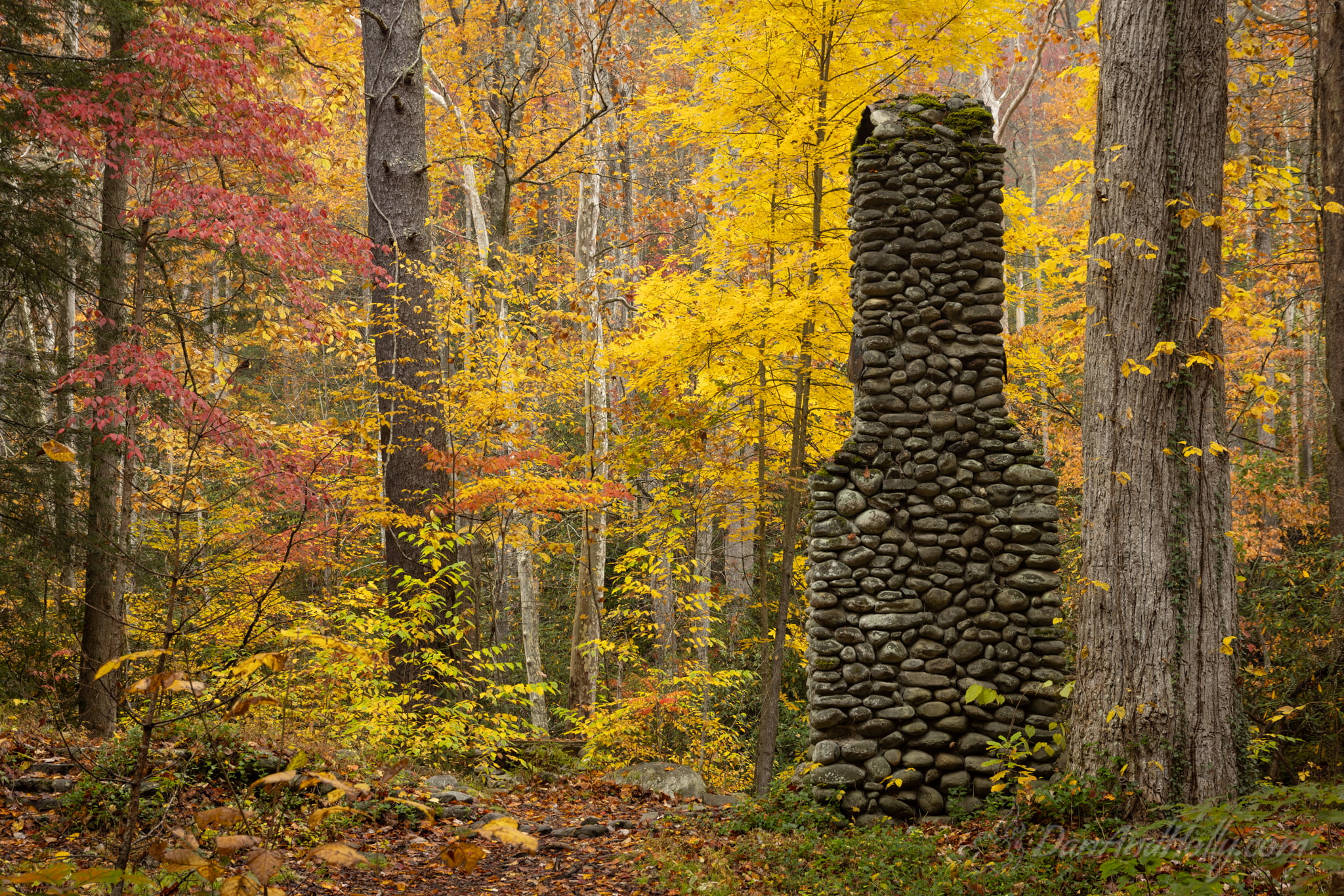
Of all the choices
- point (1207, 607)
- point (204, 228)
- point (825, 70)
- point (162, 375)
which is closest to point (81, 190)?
point (204, 228)

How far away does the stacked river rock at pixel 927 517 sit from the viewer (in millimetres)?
5969

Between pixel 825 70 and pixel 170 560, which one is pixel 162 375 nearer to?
pixel 170 560

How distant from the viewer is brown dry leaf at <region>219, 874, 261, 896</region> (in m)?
2.14

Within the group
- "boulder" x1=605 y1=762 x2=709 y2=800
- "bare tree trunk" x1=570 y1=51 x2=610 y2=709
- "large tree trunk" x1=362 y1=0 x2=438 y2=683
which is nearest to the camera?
"boulder" x1=605 y1=762 x2=709 y2=800

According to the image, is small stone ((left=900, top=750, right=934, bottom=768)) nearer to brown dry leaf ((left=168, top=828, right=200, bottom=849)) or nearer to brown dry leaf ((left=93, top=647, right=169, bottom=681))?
brown dry leaf ((left=168, top=828, right=200, bottom=849))

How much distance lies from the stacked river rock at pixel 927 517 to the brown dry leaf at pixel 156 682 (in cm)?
468

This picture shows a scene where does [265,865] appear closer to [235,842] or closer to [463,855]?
[235,842]

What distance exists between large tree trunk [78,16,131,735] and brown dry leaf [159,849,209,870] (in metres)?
5.71

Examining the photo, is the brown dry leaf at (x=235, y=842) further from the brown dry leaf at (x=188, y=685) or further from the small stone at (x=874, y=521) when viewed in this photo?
the small stone at (x=874, y=521)

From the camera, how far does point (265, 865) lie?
202cm

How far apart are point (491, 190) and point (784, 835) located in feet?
37.9

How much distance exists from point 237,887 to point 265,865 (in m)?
0.21

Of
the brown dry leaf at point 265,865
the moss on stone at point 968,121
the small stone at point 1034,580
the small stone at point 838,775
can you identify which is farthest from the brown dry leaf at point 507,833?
the moss on stone at point 968,121

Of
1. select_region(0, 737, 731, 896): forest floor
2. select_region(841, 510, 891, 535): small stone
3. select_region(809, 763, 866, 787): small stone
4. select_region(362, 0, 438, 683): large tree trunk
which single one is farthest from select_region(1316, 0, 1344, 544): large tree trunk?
select_region(362, 0, 438, 683): large tree trunk
